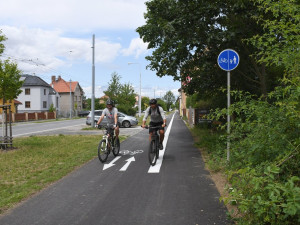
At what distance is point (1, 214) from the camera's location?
3.95 metres

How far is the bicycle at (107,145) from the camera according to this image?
302 inches

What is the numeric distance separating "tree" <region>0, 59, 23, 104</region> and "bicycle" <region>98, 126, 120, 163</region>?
13.2 ft

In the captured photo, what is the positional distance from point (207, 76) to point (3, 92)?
7.73 metres

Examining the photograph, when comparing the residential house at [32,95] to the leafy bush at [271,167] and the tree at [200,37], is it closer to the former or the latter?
the tree at [200,37]

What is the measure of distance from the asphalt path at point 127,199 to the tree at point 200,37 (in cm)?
368

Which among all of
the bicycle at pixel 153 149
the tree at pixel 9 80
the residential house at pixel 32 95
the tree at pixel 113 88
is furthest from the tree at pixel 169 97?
the bicycle at pixel 153 149

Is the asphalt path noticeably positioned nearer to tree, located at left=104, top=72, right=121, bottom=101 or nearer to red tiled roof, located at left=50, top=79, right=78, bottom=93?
tree, located at left=104, top=72, right=121, bottom=101

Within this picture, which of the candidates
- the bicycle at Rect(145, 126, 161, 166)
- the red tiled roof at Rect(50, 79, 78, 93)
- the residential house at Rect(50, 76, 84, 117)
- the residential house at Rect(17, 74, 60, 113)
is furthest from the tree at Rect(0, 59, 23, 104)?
the red tiled roof at Rect(50, 79, 78, 93)

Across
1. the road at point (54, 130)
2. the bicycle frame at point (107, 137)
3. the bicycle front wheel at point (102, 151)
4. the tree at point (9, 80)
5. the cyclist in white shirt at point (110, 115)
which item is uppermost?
the tree at point (9, 80)

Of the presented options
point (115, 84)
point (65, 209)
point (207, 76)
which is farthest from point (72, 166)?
point (115, 84)

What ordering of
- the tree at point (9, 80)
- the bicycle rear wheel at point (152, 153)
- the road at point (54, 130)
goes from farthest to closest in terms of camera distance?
→ the road at point (54, 130) < the tree at point (9, 80) < the bicycle rear wheel at point (152, 153)

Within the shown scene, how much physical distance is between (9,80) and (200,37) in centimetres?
670

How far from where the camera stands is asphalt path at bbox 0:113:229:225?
3715 millimetres

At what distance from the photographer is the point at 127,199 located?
4508 mm
